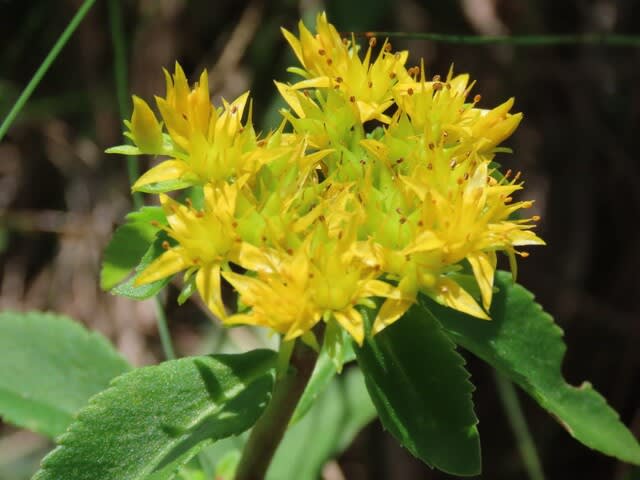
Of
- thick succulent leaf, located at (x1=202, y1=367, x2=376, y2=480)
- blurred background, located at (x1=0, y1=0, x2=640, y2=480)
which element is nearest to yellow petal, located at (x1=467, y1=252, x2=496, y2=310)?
thick succulent leaf, located at (x1=202, y1=367, x2=376, y2=480)

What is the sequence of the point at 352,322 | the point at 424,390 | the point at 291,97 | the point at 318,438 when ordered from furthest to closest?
the point at 318,438
the point at 291,97
the point at 424,390
the point at 352,322

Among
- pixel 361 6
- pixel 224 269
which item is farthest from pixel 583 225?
pixel 224 269

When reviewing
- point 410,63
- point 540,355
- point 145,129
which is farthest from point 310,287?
point 410,63

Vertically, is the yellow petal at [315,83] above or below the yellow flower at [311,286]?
above

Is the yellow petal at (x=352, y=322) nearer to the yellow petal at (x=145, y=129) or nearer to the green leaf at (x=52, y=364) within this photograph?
the yellow petal at (x=145, y=129)

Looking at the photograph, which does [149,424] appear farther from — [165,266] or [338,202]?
[338,202]

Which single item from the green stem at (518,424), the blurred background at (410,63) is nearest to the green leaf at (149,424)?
the green stem at (518,424)
